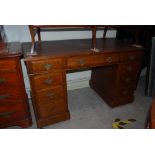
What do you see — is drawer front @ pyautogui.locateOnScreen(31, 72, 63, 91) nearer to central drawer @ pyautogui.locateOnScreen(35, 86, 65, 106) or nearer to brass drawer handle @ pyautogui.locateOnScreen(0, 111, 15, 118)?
central drawer @ pyautogui.locateOnScreen(35, 86, 65, 106)

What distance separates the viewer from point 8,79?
135 cm

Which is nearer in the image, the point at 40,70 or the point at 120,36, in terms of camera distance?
the point at 40,70

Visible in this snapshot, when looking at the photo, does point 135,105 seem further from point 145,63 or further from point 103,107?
point 145,63

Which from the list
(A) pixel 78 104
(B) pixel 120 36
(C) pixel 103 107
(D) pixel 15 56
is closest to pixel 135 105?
(C) pixel 103 107

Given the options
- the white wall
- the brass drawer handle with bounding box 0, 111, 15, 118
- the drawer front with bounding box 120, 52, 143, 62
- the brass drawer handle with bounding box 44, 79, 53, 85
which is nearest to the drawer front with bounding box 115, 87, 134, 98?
the drawer front with bounding box 120, 52, 143, 62

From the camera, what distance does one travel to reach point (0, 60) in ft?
4.08

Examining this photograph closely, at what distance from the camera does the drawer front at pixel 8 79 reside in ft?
4.34

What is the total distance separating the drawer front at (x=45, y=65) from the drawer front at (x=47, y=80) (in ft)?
0.23

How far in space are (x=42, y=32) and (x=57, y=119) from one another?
1124mm

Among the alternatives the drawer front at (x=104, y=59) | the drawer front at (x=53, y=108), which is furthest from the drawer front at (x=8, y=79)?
the drawer front at (x=104, y=59)

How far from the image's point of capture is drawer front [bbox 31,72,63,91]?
4.62 feet

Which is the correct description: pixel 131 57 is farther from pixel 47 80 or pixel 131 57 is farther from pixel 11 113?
pixel 11 113

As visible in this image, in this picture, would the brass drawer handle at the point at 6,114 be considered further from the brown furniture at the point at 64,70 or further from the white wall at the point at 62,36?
the white wall at the point at 62,36
